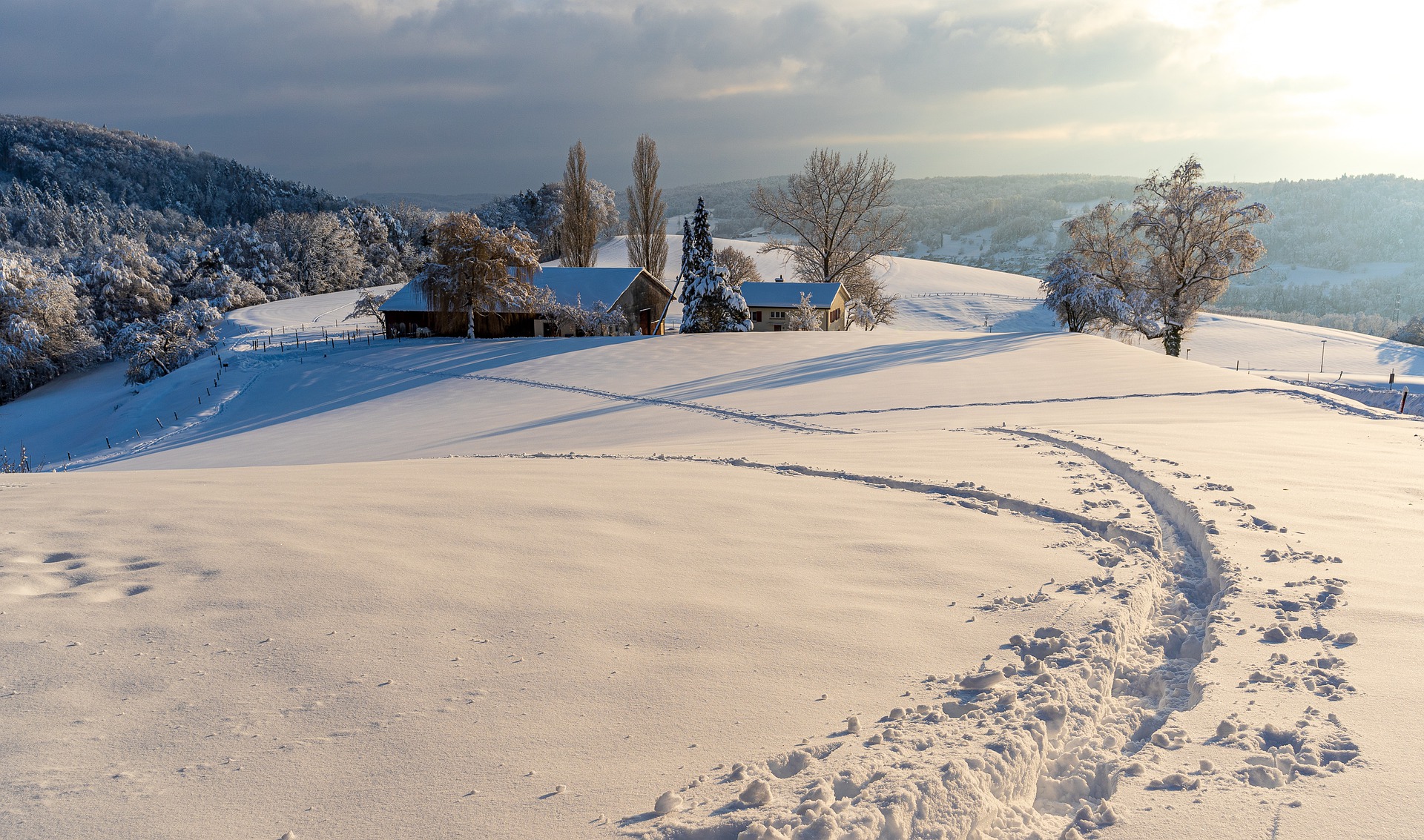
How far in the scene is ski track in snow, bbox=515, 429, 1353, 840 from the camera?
2.83m

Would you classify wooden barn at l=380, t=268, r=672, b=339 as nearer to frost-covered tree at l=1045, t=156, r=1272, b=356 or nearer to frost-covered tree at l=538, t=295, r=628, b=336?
frost-covered tree at l=538, t=295, r=628, b=336

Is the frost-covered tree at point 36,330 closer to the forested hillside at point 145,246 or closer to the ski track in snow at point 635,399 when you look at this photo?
the forested hillside at point 145,246

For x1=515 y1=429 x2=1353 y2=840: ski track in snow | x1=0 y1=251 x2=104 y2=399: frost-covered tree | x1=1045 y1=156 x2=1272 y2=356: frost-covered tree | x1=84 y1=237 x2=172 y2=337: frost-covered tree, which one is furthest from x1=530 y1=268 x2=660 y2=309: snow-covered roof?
x1=515 y1=429 x2=1353 y2=840: ski track in snow

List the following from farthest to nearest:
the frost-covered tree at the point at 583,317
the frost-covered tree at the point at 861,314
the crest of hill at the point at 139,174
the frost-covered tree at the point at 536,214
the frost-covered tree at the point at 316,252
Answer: the crest of hill at the point at 139,174, the frost-covered tree at the point at 536,214, the frost-covered tree at the point at 316,252, the frost-covered tree at the point at 861,314, the frost-covered tree at the point at 583,317

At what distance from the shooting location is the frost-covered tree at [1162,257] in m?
34.3

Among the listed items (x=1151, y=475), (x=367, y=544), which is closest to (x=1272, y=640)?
(x=1151, y=475)

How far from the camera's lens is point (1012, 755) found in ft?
10.8

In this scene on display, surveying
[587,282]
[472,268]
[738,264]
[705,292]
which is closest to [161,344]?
[472,268]

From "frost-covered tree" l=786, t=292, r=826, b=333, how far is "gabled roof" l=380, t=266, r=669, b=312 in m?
10.5

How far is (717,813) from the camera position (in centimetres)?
281

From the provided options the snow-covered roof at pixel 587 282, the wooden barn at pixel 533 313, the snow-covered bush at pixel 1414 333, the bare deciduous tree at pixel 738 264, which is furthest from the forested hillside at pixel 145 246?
the snow-covered bush at pixel 1414 333

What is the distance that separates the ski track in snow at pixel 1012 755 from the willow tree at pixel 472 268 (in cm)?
3674

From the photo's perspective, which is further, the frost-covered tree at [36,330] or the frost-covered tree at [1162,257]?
the frost-covered tree at [36,330]

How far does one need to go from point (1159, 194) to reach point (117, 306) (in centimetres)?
7039
